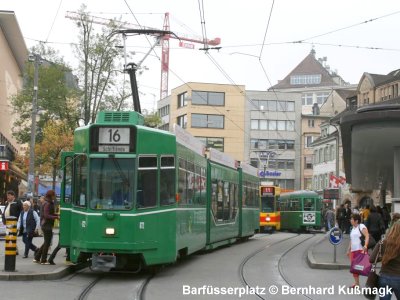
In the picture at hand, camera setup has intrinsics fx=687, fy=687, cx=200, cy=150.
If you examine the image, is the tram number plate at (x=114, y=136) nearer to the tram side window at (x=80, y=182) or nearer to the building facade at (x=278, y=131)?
the tram side window at (x=80, y=182)

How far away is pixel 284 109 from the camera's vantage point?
91.2 meters

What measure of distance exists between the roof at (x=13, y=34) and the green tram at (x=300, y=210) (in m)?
28.1

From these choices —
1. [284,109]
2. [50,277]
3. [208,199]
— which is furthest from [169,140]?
[284,109]

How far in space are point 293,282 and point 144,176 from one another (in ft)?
12.4

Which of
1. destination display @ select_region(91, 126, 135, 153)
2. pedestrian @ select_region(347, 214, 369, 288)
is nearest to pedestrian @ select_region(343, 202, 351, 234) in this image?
pedestrian @ select_region(347, 214, 369, 288)

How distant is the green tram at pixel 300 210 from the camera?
142 feet

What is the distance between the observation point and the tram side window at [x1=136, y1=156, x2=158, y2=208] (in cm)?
1395

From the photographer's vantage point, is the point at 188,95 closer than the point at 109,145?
No

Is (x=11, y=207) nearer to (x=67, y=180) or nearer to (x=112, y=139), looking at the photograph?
(x=67, y=180)

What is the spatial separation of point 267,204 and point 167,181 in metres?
26.9

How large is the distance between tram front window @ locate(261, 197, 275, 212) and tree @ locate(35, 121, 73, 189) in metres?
12.2

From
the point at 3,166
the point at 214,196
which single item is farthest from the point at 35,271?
the point at 3,166

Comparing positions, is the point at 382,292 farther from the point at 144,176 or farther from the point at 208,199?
the point at 208,199

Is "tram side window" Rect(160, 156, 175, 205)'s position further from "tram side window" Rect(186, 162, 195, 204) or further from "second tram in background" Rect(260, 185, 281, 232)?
"second tram in background" Rect(260, 185, 281, 232)
